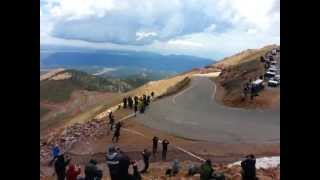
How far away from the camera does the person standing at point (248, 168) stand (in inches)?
171

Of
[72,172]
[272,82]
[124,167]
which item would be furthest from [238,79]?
[72,172]

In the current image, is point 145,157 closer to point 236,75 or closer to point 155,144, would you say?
point 155,144

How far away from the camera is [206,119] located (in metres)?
5.07

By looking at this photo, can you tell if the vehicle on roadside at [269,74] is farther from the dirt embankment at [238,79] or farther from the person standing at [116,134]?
the person standing at [116,134]

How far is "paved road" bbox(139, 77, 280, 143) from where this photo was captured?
195 inches

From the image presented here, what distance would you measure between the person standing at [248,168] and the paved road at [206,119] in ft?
1.07

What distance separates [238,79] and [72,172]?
234 centimetres

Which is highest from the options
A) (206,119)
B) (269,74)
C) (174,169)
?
(269,74)

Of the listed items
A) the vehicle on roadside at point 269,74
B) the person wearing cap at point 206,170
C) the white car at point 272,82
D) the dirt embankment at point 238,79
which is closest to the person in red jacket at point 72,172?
the person wearing cap at point 206,170
